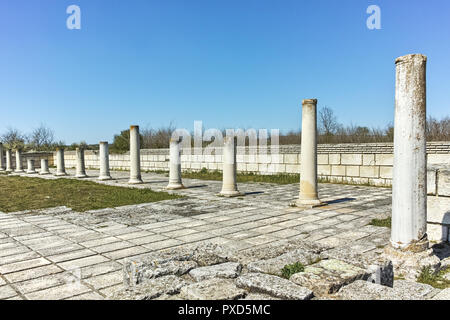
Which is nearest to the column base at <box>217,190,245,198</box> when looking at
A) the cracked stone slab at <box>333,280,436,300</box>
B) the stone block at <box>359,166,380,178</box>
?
the stone block at <box>359,166,380,178</box>

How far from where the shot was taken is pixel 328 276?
3.00 metres

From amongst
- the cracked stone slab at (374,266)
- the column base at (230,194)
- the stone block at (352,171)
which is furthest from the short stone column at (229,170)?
the cracked stone slab at (374,266)

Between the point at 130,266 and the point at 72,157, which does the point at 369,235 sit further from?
the point at 72,157

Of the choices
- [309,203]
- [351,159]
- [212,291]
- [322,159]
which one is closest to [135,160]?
[322,159]

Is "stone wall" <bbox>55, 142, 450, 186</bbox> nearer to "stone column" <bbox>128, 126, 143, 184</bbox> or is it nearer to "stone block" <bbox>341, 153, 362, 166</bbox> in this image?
"stone block" <bbox>341, 153, 362, 166</bbox>

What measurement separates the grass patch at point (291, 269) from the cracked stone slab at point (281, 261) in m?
0.04

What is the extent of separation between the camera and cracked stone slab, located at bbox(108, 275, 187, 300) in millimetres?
2682

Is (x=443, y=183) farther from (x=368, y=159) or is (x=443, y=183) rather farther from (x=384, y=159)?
(x=368, y=159)

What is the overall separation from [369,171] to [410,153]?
8334mm

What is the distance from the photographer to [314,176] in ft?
25.7

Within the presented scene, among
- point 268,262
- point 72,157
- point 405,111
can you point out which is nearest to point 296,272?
point 268,262

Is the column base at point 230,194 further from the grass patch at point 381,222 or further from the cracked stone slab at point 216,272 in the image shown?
the cracked stone slab at point 216,272

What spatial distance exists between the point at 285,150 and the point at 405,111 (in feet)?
34.0

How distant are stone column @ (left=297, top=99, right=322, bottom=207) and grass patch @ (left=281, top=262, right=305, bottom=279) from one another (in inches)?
169
